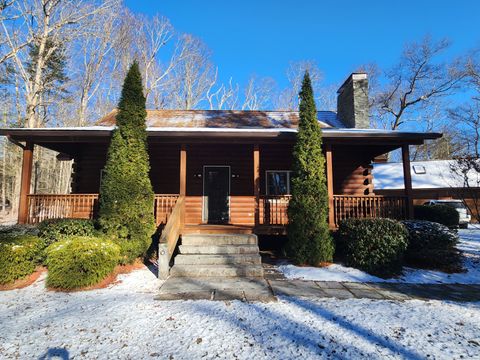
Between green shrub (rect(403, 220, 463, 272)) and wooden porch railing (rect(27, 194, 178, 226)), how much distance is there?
6150mm

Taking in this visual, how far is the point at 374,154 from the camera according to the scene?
10.0 meters

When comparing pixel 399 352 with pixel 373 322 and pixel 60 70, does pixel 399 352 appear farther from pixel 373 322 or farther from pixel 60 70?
pixel 60 70

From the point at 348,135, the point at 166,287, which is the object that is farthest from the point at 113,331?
the point at 348,135

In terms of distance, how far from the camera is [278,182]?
10117 mm

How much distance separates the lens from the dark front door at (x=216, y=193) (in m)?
9.93

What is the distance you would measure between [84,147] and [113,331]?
838 cm

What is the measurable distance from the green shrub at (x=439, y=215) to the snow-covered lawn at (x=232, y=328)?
6672mm

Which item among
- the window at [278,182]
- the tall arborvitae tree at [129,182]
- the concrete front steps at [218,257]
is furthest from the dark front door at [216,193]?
the tall arborvitae tree at [129,182]

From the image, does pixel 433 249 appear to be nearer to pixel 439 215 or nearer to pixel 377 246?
pixel 377 246

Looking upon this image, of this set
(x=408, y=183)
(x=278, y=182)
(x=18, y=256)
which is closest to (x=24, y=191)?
(x=18, y=256)

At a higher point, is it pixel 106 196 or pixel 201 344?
pixel 106 196

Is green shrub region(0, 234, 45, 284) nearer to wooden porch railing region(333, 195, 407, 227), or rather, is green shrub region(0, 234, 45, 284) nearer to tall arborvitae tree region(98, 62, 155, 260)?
tall arborvitae tree region(98, 62, 155, 260)

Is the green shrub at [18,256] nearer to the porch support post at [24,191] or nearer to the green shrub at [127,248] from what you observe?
the green shrub at [127,248]

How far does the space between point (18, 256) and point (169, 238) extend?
2747mm
